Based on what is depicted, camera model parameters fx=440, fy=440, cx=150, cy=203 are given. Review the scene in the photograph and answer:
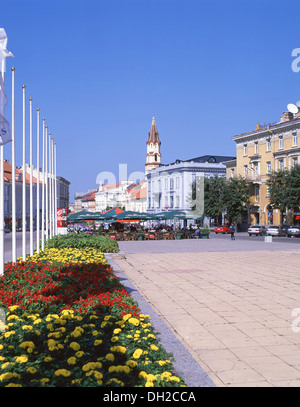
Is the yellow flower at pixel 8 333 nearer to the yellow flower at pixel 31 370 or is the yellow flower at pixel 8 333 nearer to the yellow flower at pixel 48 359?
the yellow flower at pixel 48 359

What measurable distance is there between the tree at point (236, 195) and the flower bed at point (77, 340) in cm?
5001

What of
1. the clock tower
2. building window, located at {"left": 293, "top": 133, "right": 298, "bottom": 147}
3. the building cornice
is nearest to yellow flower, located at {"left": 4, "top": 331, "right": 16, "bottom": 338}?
the building cornice

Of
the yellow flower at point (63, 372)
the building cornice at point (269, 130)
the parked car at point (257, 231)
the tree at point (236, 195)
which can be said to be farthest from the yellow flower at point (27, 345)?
the tree at point (236, 195)

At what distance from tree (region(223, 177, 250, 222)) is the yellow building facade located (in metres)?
1.38

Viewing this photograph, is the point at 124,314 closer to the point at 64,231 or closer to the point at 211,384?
the point at 211,384

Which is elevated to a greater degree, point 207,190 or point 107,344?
point 207,190

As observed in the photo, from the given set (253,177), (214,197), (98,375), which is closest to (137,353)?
(98,375)

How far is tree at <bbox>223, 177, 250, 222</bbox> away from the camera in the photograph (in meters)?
58.1

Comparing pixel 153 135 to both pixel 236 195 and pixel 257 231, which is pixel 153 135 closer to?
pixel 236 195

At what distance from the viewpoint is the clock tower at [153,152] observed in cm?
12644

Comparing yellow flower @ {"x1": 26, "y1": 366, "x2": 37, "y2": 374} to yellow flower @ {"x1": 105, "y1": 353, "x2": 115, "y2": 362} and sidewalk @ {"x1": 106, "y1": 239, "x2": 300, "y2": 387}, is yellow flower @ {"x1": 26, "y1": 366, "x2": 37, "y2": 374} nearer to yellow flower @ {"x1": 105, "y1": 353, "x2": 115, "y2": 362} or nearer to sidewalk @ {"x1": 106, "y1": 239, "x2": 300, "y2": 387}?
yellow flower @ {"x1": 105, "y1": 353, "x2": 115, "y2": 362}

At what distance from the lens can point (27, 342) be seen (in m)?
5.43

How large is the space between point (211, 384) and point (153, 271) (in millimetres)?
11208

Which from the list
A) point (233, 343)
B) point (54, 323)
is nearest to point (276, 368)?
point (233, 343)
